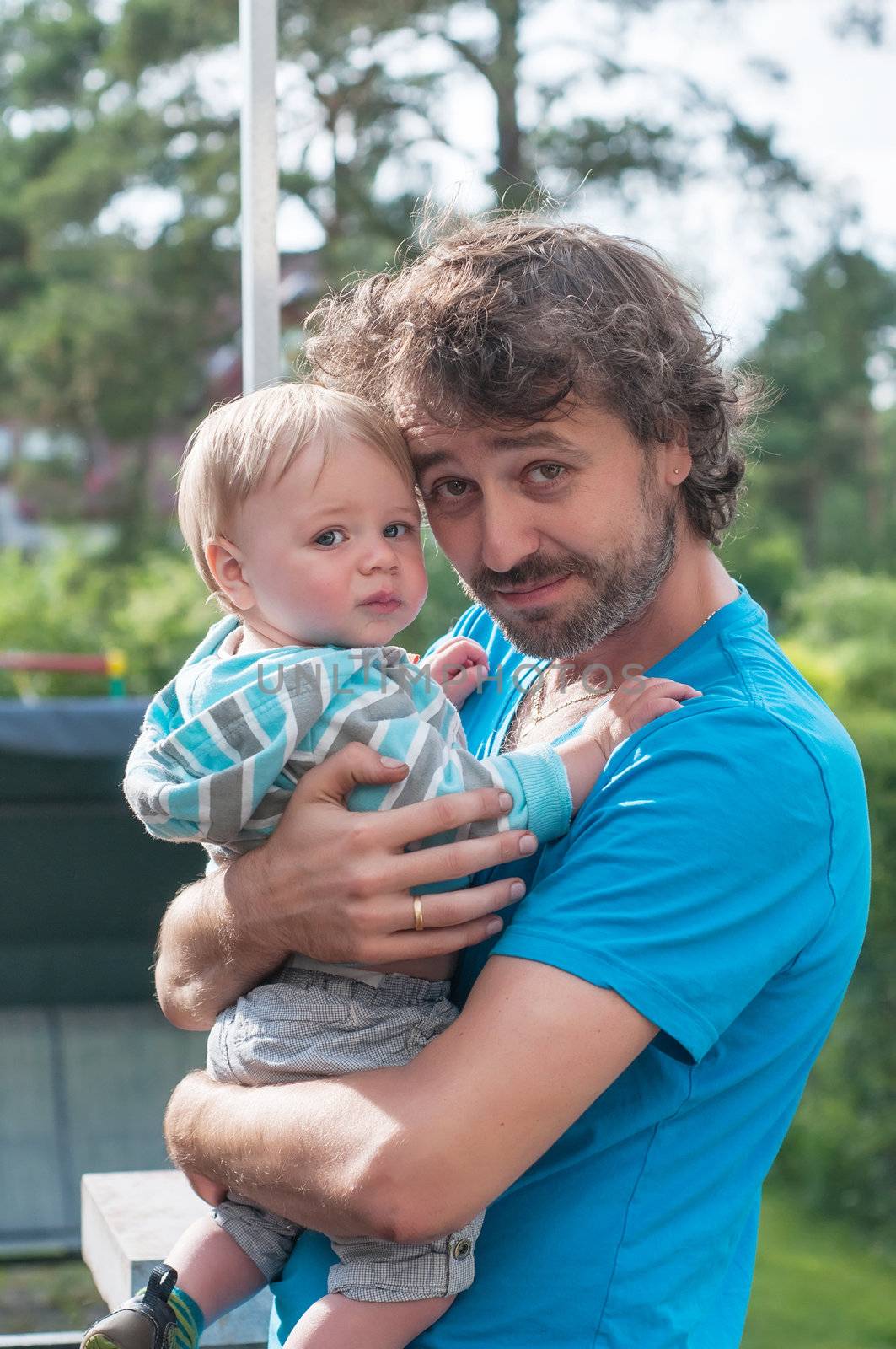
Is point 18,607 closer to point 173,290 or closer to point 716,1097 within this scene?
point 173,290

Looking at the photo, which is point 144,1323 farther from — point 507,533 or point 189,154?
point 189,154

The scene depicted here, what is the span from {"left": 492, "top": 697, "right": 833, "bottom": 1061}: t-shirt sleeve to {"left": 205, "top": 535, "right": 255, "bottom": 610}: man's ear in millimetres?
507

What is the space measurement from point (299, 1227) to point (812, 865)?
28.2 inches

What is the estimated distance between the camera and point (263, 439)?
1.62 meters

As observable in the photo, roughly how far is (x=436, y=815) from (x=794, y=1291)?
13.7 ft

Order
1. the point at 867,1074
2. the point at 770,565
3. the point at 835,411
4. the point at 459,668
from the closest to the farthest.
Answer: the point at 459,668 → the point at 867,1074 → the point at 770,565 → the point at 835,411

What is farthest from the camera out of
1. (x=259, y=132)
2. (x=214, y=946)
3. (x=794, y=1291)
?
(x=794, y=1291)

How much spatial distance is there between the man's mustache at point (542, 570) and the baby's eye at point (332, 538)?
16 centimetres

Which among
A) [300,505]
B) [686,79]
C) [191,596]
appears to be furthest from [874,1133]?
[686,79]

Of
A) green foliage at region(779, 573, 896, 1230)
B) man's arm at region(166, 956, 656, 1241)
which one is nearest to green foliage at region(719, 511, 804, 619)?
green foliage at region(779, 573, 896, 1230)

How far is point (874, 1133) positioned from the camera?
5.27 metres

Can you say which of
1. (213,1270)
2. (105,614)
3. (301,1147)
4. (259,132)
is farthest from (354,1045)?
(105,614)

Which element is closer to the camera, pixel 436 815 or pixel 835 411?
pixel 436 815

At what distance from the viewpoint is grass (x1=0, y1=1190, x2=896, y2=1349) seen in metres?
4.43
